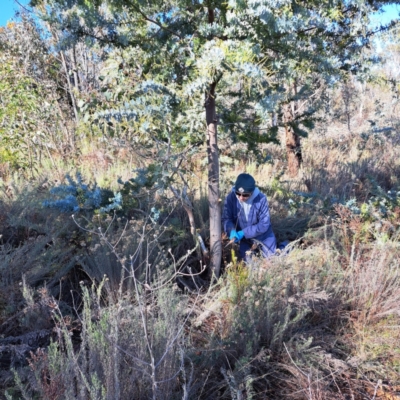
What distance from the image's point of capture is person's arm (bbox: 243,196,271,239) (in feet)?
12.2

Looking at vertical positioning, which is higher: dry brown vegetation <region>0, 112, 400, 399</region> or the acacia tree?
the acacia tree

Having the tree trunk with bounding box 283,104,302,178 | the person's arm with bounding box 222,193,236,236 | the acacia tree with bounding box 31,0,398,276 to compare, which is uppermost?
the acacia tree with bounding box 31,0,398,276

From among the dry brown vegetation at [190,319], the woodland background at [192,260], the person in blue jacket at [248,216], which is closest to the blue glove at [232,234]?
the person in blue jacket at [248,216]

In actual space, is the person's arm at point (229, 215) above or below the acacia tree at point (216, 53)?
below

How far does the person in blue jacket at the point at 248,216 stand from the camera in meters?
3.60

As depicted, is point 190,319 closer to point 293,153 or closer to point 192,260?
point 192,260

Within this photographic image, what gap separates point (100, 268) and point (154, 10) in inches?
77.4

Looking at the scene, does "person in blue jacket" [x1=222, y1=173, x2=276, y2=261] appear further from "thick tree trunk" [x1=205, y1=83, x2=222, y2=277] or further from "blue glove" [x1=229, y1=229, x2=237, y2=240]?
"thick tree trunk" [x1=205, y1=83, x2=222, y2=277]

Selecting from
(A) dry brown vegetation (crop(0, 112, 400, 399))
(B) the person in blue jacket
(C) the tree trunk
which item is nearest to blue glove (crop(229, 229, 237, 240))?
(B) the person in blue jacket

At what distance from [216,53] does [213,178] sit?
1124 millimetres

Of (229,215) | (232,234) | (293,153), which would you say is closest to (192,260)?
(232,234)

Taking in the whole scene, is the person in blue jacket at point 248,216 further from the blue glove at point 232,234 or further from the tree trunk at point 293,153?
the tree trunk at point 293,153

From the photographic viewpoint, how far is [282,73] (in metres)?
2.47

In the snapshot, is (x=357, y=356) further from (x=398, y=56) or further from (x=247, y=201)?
(x=398, y=56)
